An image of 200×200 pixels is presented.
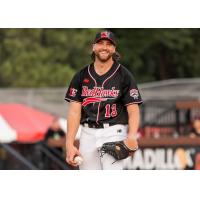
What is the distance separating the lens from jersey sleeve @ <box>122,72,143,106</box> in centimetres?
566

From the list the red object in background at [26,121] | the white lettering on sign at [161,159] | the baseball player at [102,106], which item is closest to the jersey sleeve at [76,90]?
the baseball player at [102,106]

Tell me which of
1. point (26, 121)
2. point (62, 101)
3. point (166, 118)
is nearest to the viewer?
point (26, 121)

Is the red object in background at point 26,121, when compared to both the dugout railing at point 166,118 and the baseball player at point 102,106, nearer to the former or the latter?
the dugout railing at point 166,118

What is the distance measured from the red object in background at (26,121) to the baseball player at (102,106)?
6749mm

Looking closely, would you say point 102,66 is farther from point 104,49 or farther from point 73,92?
point 73,92

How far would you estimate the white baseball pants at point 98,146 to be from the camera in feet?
18.8

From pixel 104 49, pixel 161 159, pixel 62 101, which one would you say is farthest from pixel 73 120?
pixel 62 101

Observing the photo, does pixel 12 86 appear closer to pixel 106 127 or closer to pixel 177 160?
pixel 177 160

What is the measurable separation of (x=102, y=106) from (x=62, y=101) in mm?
10458

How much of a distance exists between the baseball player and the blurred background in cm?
618

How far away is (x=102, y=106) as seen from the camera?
568cm

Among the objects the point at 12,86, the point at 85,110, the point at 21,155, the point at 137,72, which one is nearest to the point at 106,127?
the point at 85,110

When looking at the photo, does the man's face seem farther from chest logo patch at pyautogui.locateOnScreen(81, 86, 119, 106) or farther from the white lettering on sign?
the white lettering on sign
